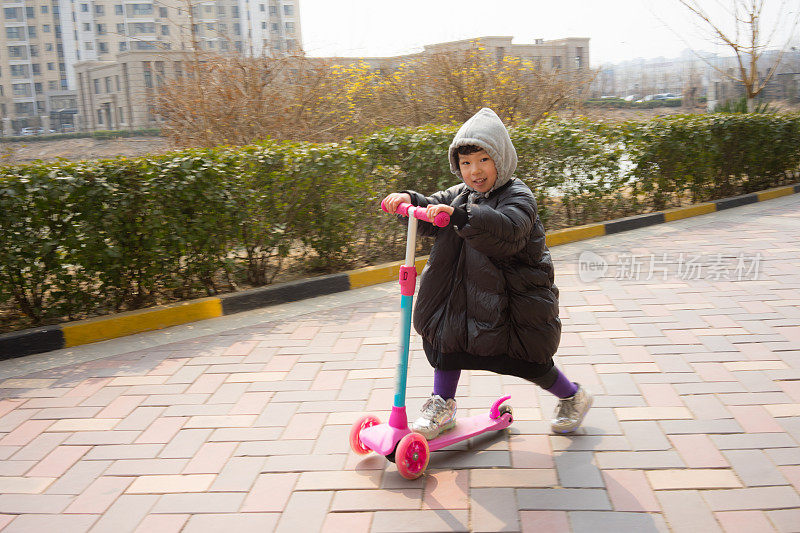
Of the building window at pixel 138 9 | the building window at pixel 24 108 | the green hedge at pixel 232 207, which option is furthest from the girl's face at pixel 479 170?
the building window at pixel 138 9

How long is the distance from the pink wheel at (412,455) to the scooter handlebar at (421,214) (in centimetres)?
89

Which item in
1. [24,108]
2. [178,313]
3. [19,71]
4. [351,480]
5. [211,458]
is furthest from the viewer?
[19,71]

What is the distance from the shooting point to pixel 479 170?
2.72 meters

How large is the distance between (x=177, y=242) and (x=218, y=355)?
128cm

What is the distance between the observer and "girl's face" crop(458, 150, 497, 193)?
2725 mm

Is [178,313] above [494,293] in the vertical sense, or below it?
below

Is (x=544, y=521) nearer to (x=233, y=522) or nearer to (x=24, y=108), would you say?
(x=233, y=522)

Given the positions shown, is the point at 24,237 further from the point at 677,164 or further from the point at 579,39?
the point at 579,39

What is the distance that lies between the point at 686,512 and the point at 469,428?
38.2 inches

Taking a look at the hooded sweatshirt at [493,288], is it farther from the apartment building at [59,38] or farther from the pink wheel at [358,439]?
the apartment building at [59,38]

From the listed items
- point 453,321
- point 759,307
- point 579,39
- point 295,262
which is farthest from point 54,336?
point 579,39

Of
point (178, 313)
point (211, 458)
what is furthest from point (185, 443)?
point (178, 313)

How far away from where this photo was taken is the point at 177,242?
17.2 ft

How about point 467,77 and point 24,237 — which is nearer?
point 24,237
